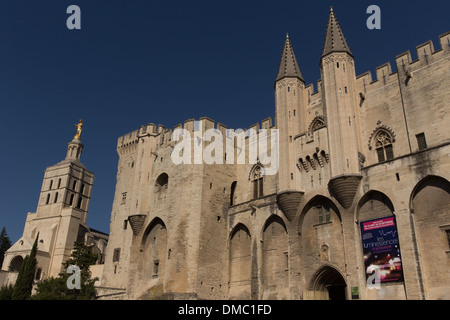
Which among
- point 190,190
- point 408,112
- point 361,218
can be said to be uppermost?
point 408,112

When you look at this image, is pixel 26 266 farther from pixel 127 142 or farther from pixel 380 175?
pixel 380 175

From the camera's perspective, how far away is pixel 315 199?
23.5m

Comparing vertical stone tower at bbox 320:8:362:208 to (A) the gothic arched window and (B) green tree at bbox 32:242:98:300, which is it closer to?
(A) the gothic arched window

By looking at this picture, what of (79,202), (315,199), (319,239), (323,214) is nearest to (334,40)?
(315,199)

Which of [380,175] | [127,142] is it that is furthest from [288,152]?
[127,142]

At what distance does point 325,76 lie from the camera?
24609 millimetres

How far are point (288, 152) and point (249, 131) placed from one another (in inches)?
246

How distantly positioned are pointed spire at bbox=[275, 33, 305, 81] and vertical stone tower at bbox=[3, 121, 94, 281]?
3527cm

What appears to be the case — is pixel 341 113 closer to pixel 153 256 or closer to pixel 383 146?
pixel 383 146

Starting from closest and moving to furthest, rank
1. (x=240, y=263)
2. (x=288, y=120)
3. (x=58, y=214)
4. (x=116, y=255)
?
1. (x=288, y=120)
2. (x=240, y=263)
3. (x=116, y=255)
4. (x=58, y=214)

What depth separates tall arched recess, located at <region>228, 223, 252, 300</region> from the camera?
26.0 m

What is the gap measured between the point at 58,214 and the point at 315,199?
134ft

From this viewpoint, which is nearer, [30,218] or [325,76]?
[325,76]
